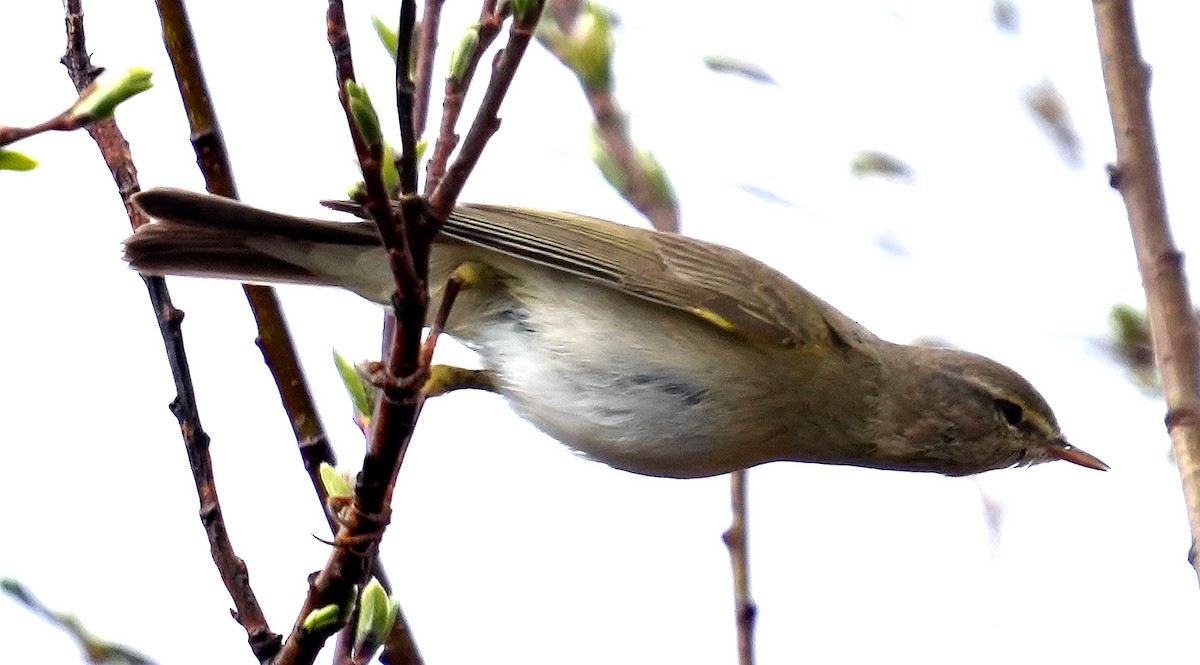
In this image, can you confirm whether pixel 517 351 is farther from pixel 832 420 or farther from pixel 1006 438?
pixel 1006 438

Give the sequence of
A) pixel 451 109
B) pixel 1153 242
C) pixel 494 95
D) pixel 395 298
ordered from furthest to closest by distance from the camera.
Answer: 1. pixel 1153 242
2. pixel 451 109
3. pixel 395 298
4. pixel 494 95

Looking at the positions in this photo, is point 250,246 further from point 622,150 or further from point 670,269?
point 670,269

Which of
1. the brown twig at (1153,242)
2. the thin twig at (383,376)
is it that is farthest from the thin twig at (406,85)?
the brown twig at (1153,242)

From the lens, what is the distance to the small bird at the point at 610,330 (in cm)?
328

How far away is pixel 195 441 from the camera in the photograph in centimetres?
203

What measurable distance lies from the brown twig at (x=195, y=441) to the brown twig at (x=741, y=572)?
759mm

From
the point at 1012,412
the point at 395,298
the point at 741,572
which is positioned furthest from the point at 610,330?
the point at 395,298

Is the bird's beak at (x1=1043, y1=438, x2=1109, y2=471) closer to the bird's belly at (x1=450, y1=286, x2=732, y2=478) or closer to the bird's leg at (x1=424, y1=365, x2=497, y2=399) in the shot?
the bird's belly at (x1=450, y1=286, x2=732, y2=478)

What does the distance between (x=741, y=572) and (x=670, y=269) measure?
147cm

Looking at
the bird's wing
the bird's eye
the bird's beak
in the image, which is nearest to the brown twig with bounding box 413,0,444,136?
the bird's wing

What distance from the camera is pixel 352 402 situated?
2.45 meters

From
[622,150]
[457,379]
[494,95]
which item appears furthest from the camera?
[457,379]

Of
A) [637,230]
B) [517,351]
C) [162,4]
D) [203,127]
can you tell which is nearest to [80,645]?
[203,127]

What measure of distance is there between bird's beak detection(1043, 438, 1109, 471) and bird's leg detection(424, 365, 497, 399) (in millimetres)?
1802
